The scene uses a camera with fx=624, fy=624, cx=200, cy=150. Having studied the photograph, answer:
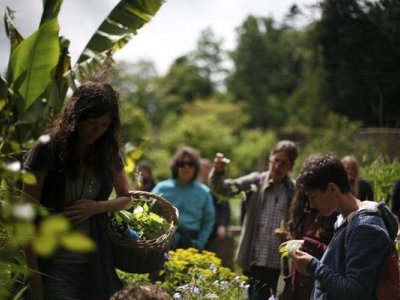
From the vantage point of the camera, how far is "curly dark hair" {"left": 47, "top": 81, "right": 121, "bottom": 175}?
292 centimetres

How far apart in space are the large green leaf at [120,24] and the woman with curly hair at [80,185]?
85.1 inches

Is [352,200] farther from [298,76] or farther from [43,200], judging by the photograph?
[298,76]

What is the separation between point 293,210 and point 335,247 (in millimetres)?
1338

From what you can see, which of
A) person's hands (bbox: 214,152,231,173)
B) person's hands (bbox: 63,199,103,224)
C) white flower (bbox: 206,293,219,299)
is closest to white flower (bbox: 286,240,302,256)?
white flower (bbox: 206,293,219,299)

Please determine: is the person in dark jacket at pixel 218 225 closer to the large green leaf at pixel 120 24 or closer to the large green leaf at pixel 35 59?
the large green leaf at pixel 120 24

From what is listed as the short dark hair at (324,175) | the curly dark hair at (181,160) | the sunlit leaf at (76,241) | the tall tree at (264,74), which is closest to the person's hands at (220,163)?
the curly dark hair at (181,160)

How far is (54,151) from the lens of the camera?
115 inches

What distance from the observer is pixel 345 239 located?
9.09ft

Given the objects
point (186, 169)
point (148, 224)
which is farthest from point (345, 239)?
Result: point (186, 169)

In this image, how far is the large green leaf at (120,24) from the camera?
5070mm

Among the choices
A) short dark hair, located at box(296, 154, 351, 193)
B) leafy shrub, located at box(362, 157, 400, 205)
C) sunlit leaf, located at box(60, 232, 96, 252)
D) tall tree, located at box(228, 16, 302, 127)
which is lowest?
leafy shrub, located at box(362, 157, 400, 205)

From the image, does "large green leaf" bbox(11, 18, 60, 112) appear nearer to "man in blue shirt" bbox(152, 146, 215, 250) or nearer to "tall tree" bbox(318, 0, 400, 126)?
"man in blue shirt" bbox(152, 146, 215, 250)

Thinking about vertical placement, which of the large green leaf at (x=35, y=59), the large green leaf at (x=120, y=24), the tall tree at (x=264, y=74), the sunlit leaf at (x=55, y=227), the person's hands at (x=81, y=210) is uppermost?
the tall tree at (x=264, y=74)

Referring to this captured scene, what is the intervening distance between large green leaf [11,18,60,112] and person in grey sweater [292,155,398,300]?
67.2 inches
